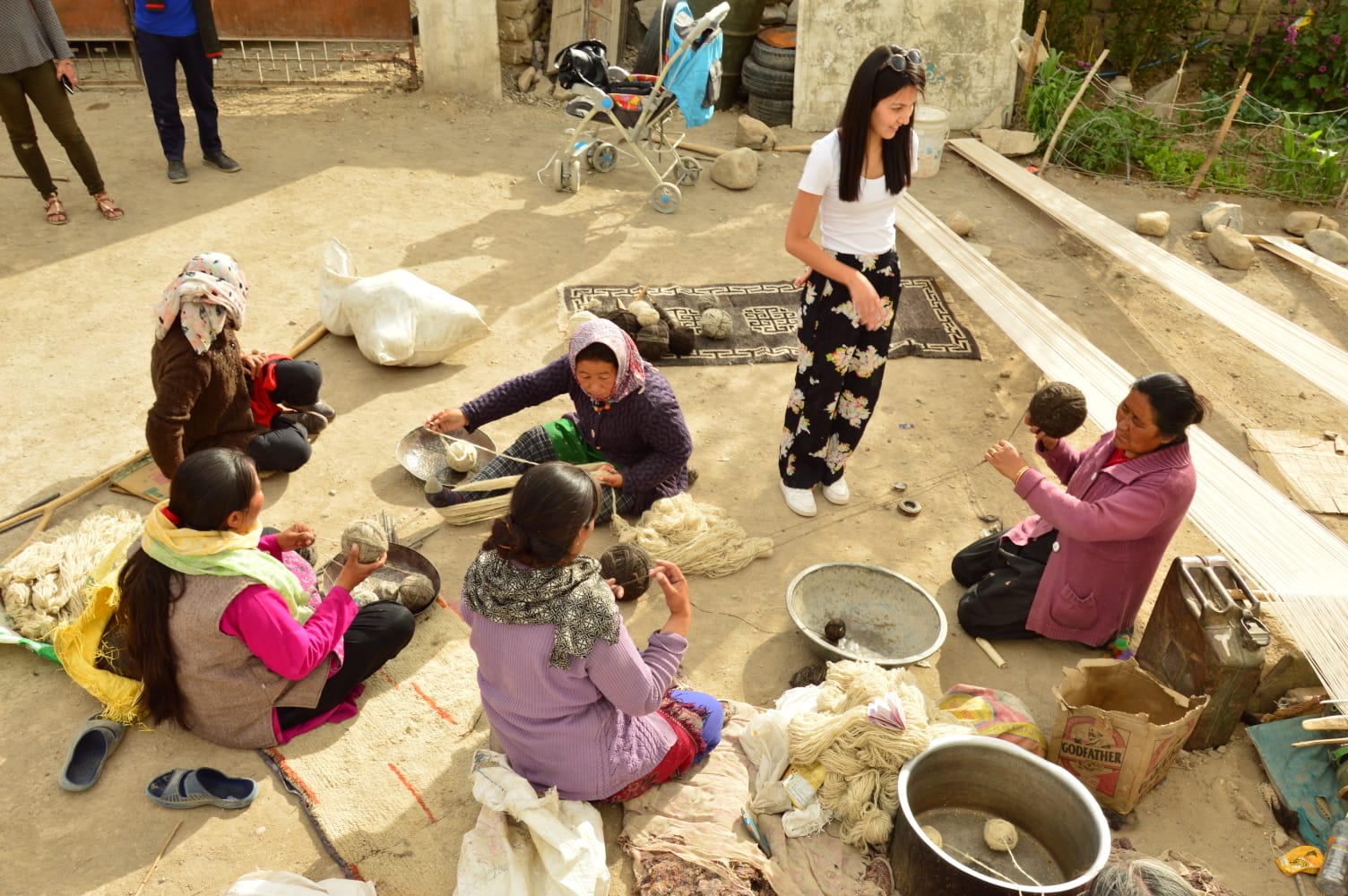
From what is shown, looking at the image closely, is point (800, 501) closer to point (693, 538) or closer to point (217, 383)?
point (693, 538)

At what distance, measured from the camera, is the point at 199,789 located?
9.31ft

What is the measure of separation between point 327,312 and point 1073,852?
4.22 meters

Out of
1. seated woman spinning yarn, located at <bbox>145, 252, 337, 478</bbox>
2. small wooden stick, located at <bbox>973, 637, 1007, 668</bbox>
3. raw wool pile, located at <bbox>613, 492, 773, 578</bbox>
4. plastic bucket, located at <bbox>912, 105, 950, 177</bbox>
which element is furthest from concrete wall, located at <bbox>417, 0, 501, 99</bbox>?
small wooden stick, located at <bbox>973, 637, 1007, 668</bbox>

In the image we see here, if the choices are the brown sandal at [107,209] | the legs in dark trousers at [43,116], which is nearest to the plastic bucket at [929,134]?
the brown sandal at [107,209]

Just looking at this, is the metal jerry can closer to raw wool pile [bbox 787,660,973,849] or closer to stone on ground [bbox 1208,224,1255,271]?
raw wool pile [bbox 787,660,973,849]

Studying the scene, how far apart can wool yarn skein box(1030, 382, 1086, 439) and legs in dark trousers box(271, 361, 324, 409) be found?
2979 millimetres

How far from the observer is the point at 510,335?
18.1ft

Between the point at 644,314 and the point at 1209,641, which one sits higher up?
the point at 1209,641

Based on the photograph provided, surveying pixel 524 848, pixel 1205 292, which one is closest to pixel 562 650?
pixel 524 848

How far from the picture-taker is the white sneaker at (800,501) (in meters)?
4.29

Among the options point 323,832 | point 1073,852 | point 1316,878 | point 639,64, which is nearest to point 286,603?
point 323,832

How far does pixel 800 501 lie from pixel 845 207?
4.22ft

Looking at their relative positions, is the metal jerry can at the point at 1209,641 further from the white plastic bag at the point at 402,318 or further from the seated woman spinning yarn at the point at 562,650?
the white plastic bag at the point at 402,318

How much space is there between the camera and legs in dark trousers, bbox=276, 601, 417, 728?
10.2ft
